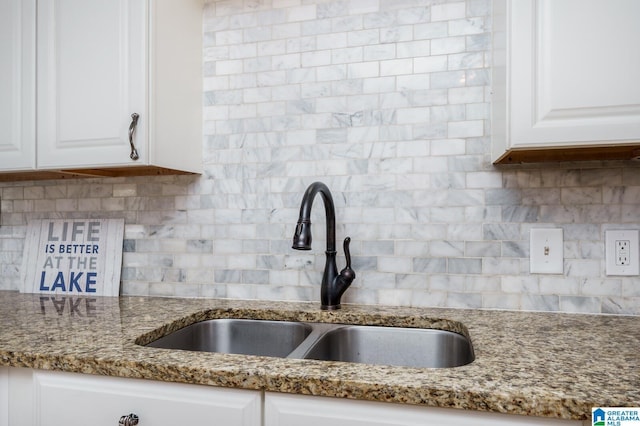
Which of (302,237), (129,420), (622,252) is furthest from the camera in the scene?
(622,252)

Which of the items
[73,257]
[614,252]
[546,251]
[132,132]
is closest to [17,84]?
[132,132]

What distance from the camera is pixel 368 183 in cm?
147

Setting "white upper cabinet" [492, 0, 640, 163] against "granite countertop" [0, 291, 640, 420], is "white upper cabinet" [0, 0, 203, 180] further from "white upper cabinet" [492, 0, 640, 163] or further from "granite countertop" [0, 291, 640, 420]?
"white upper cabinet" [492, 0, 640, 163]

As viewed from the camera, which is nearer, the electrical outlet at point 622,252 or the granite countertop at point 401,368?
the granite countertop at point 401,368

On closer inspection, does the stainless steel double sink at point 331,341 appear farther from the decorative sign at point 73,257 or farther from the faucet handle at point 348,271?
the decorative sign at point 73,257

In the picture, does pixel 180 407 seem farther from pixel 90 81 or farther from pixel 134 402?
pixel 90 81

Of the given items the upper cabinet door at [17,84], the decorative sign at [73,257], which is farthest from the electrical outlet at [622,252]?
the upper cabinet door at [17,84]

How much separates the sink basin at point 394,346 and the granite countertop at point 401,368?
0.09 ft

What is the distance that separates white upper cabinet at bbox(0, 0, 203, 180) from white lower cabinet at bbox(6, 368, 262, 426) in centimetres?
66

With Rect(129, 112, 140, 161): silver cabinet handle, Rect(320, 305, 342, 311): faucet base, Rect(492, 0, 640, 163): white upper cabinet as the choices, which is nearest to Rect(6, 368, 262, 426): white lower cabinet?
Rect(320, 305, 342, 311): faucet base

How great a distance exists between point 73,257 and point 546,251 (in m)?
1.75

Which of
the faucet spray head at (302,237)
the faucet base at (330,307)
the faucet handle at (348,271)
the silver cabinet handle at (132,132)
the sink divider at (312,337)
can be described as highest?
the silver cabinet handle at (132,132)

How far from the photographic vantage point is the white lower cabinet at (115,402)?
Answer: 0.86 metres

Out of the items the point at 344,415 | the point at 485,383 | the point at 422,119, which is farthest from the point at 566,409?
the point at 422,119
